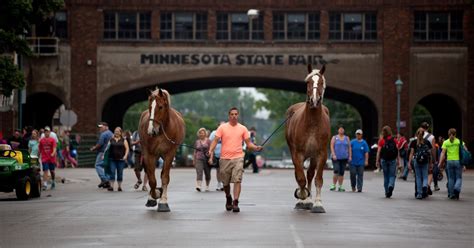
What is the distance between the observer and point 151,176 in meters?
21.0

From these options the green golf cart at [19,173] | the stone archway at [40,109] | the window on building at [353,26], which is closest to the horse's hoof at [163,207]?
the green golf cart at [19,173]

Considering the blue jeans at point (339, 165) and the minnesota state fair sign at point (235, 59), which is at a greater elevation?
the minnesota state fair sign at point (235, 59)

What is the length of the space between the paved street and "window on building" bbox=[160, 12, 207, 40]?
96.7 feet

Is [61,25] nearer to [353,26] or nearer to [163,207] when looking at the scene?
[353,26]

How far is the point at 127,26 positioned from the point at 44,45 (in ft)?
14.0

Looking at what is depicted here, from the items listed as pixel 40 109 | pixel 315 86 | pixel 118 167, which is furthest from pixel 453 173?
pixel 40 109

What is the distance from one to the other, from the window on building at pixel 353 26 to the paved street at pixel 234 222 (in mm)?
29247

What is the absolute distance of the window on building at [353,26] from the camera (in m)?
56.2

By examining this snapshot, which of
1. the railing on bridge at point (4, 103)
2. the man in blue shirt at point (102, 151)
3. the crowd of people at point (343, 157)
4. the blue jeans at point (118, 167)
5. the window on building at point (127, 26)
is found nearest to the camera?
the crowd of people at point (343, 157)

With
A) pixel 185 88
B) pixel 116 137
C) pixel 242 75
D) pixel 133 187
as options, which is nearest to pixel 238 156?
pixel 116 137

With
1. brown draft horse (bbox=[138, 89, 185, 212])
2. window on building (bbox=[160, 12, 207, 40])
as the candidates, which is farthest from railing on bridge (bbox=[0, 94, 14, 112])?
brown draft horse (bbox=[138, 89, 185, 212])

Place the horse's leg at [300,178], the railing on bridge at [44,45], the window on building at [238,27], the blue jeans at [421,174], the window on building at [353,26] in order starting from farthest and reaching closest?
the window on building at [238,27] → the window on building at [353,26] → the railing on bridge at [44,45] → the blue jeans at [421,174] → the horse's leg at [300,178]

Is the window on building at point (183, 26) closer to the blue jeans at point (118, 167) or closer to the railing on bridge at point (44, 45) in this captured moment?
the railing on bridge at point (44, 45)

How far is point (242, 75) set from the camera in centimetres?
5653
